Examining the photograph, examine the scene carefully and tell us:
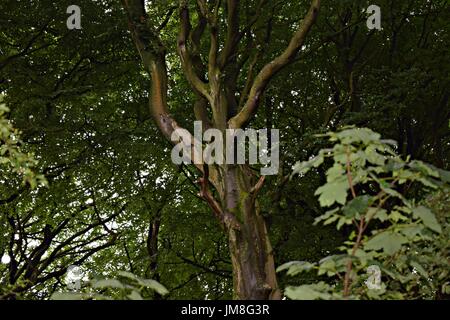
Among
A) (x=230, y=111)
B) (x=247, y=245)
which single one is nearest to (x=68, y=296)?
(x=247, y=245)

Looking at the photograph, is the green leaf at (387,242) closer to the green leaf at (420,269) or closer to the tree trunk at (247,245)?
the green leaf at (420,269)

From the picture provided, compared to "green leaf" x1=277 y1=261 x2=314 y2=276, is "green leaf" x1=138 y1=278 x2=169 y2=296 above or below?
below

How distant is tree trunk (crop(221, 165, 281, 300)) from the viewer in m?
7.98

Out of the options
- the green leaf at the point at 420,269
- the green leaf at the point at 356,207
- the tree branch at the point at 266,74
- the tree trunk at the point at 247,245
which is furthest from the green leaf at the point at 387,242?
the tree branch at the point at 266,74

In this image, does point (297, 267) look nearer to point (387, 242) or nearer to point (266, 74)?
point (387, 242)

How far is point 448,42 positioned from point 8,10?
10.3 metres

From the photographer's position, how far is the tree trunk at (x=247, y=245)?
7984 mm

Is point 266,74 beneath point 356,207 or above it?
above

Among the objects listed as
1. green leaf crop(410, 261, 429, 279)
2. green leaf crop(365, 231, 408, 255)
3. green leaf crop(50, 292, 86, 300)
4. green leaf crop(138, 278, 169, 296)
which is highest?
green leaf crop(365, 231, 408, 255)

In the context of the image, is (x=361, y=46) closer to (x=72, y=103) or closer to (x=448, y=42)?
(x=448, y=42)

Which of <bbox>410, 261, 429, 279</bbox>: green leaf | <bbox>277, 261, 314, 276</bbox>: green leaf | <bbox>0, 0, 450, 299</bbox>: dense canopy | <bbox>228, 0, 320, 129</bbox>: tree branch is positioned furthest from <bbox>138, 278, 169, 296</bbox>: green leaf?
<bbox>228, 0, 320, 129</bbox>: tree branch

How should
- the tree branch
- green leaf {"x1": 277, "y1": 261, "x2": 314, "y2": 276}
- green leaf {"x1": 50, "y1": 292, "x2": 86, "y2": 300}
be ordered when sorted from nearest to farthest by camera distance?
green leaf {"x1": 50, "y1": 292, "x2": 86, "y2": 300} < green leaf {"x1": 277, "y1": 261, "x2": 314, "y2": 276} < the tree branch

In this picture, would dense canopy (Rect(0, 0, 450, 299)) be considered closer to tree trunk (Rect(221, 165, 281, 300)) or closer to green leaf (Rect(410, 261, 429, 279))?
tree trunk (Rect(221, 165, 281, 300))

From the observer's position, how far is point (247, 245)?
816 centimetres
